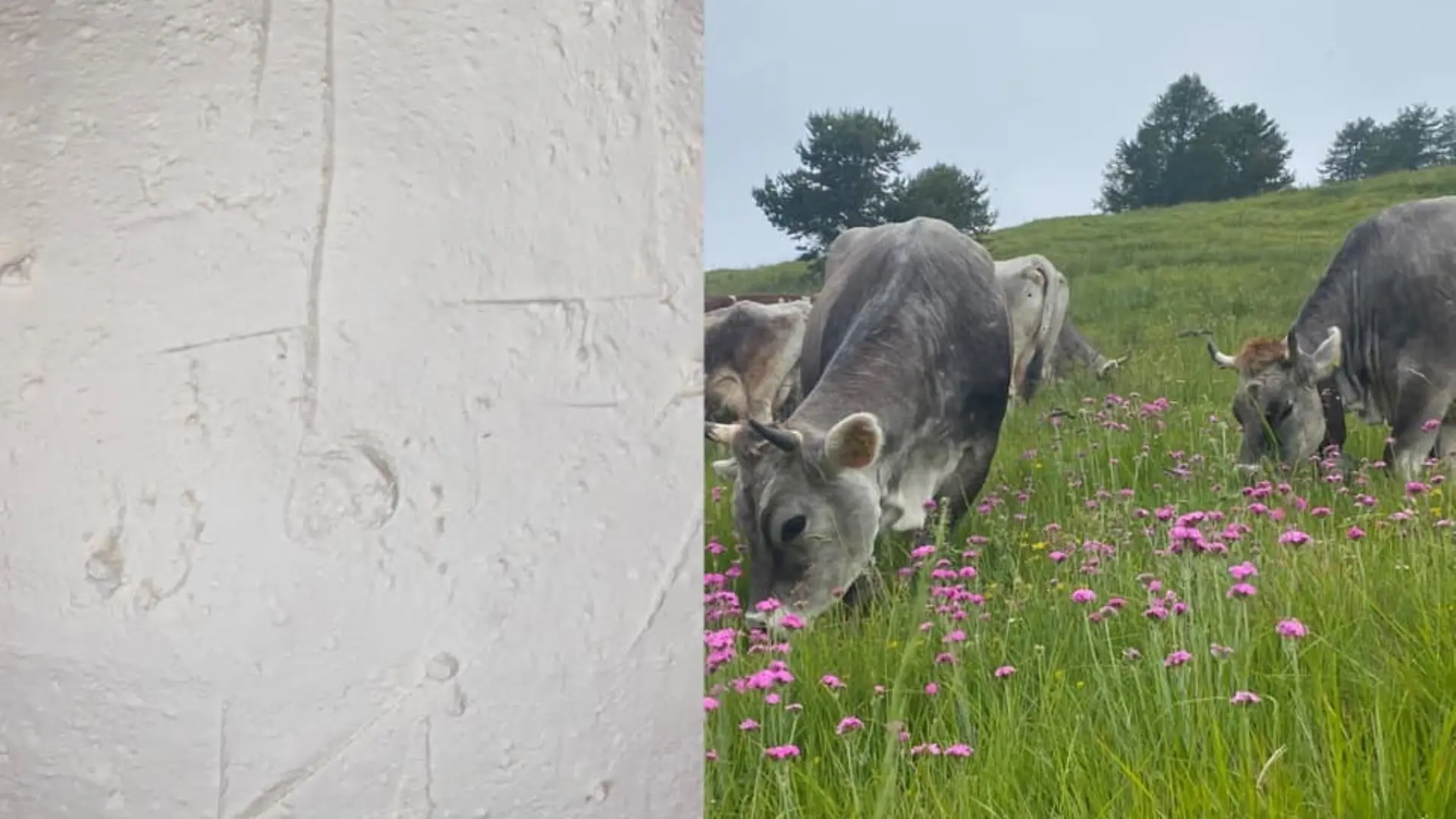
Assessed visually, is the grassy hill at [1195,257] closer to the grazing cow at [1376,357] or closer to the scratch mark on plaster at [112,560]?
the grazing cow at [1376,357]

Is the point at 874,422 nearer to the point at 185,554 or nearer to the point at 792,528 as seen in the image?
the point at 792,528

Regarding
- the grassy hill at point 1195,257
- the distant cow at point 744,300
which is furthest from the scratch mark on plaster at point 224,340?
the grassy hill at point 1195,257

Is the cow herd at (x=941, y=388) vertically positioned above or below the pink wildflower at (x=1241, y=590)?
above

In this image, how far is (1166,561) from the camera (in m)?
3.52

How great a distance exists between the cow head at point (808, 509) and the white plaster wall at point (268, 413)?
4.08m

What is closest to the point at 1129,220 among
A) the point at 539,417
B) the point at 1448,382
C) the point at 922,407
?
the point at 1448,382

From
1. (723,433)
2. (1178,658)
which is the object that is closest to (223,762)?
(1178,658)

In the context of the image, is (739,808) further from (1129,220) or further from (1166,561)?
(1129,220)

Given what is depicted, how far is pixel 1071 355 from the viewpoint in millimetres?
15570

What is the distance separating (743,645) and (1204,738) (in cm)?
245

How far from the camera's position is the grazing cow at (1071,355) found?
15.2 metres

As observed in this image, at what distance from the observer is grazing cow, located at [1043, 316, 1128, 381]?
49.9ft

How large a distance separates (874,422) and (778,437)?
0.36m

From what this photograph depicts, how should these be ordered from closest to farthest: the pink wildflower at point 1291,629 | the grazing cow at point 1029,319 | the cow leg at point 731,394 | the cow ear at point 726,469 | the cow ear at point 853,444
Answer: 1. the pink wildflower at point 1291,629
2. the cow ear at point 853,444
3. the cow ear at point 726,469
4. the cow leg at point 731,394
5. the grazing cow at point 1029,319
